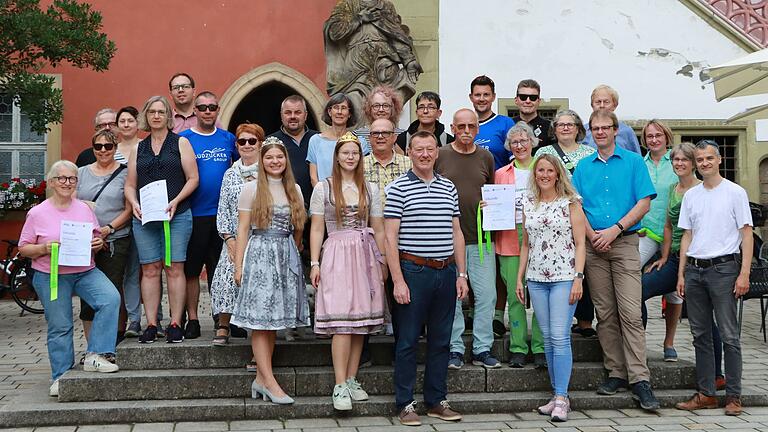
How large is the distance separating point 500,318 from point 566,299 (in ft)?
3.26

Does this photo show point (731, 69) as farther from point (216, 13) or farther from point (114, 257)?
point (216, 13)

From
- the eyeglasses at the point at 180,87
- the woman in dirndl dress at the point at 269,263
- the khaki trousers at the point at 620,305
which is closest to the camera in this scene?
the woman in dirndl dress at the point at 269,263

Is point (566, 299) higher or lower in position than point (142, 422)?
higher

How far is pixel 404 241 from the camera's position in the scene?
221 inches

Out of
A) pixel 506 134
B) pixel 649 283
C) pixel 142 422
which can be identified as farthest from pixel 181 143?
pixel 649 283

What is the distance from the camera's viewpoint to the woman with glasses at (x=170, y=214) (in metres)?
6.28

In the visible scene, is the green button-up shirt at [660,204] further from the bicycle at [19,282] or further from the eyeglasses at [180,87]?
the bicycle at [19,282]

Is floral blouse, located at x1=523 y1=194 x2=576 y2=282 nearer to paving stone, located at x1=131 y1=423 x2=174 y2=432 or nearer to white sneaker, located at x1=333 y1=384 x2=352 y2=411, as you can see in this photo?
white sneaker, located at x1=333 y1=384 x2=352 y2=411

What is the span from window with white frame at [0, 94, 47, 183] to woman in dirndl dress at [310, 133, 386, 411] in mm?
8624

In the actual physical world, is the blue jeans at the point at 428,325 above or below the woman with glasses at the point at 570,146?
below

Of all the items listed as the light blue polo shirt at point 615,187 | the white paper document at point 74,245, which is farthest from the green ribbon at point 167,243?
the light blue polo shirt at point 615,187

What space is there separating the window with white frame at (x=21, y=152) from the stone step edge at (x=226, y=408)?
799 centimetres

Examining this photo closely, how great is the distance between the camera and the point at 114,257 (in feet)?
20.7

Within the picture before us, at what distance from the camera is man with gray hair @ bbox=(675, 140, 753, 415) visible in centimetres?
591
